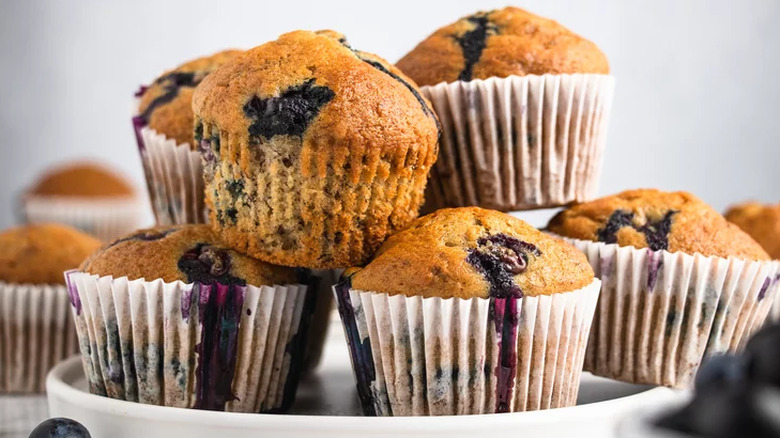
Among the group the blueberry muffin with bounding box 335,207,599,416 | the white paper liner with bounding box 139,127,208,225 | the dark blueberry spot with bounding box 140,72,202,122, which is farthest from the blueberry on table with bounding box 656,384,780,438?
the dark blueberry spot with bounding box 140,72,202,122

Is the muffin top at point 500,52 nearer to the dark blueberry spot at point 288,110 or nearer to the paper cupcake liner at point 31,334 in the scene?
the dark blueberry spot at point 288,110

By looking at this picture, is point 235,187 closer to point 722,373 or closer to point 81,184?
point 722,373

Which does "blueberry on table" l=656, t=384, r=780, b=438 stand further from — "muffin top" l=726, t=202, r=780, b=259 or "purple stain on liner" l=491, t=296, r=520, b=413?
"muffin top" l=726, t=202, r=780, b=259

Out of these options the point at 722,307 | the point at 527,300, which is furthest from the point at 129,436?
the point at 722,307

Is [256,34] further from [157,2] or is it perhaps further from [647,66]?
[647,66]

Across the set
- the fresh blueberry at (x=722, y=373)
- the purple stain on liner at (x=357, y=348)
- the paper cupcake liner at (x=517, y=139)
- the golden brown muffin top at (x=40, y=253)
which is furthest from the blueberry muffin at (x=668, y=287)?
the golden brown muffin top at (x=40, y=253)
